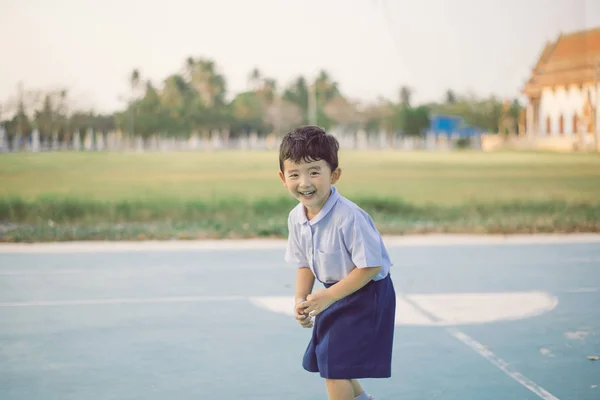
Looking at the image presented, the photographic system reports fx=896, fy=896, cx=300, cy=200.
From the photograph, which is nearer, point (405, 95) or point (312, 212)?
point (312, 212)

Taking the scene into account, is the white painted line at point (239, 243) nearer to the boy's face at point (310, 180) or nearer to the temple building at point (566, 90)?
the temple building at point (566, 90)

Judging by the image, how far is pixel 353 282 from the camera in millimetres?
3088

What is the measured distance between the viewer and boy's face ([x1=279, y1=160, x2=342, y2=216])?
3096 millimetres

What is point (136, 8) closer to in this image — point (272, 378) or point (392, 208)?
point (392, 208)

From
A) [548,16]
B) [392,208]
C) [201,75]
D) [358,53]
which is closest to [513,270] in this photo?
[548,16]

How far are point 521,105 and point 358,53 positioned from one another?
3.78 metres

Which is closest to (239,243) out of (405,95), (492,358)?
(492,358)

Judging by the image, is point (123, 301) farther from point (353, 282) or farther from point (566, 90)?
point (566, 90)

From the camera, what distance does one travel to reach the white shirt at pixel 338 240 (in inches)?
121

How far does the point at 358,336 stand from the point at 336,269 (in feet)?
0.81

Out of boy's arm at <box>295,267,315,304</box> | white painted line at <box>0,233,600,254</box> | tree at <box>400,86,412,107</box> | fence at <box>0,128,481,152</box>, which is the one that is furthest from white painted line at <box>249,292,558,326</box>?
tree at <box>400,86,412,107</box>

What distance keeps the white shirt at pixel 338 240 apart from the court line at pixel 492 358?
1.27 m

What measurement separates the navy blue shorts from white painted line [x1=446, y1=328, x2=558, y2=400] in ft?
3.71

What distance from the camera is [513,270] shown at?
311 inches
